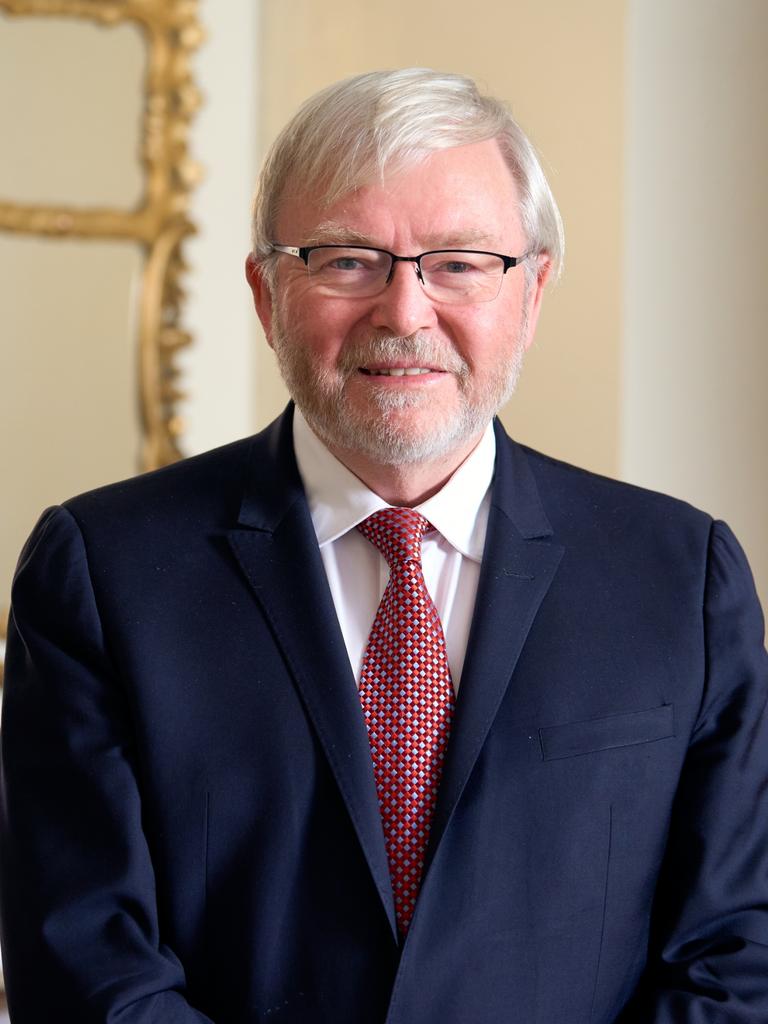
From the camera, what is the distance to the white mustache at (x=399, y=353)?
146 centimetres

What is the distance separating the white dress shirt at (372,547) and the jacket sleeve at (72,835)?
26 centimetres

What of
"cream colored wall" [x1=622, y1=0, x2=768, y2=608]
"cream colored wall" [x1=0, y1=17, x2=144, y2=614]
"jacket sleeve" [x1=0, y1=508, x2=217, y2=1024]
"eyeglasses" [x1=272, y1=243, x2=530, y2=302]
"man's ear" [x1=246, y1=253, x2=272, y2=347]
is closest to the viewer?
"jacket sleeve" [x1=0, y1=508, x2=217, y2=1024]

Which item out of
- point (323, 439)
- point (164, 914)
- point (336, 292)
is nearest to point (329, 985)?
point (164, 914)

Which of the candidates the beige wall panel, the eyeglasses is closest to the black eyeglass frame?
the eyeglasses

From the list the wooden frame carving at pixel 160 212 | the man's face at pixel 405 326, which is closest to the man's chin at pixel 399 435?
the man's face at pixel 405 326

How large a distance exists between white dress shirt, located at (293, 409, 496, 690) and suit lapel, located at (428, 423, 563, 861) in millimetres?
31

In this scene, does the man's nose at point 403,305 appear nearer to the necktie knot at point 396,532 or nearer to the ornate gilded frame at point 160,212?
the necktie knot at point 396,532

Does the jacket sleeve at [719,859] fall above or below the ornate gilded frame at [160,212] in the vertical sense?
below

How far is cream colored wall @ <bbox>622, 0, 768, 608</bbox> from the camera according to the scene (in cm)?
245

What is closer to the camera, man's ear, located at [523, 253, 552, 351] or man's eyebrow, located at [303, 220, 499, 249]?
man's eyebrow, located at [303, 220, 499, 249]

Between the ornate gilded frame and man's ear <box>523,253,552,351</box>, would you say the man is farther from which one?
the ornate gilded frame

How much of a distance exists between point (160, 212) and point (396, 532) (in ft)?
4.73

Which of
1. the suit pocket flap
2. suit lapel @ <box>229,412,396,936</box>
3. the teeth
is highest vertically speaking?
the teeth

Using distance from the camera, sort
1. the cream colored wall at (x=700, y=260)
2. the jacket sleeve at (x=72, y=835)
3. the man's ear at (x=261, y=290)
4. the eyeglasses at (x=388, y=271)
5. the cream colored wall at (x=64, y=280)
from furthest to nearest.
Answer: the cream colored wall at (x=64, y=280), the cream colored wall at (x=700, y=260), the man's ear at (x=261, y=290), the eyeglasses at (x=388, y=271), the jacket sleeve at (x=72, y=835)
